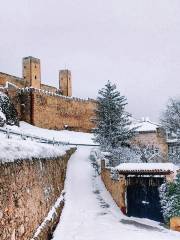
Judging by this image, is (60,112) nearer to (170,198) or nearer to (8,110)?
(8,110)

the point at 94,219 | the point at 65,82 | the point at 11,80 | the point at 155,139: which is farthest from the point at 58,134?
the point at 94,219

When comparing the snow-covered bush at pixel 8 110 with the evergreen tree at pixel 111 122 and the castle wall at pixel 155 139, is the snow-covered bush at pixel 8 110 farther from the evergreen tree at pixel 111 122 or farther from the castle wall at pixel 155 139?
the castle wall at pixel 155 139

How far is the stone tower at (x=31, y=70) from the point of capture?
47500 millimetres

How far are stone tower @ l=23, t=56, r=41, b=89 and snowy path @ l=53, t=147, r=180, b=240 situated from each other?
27669 mm

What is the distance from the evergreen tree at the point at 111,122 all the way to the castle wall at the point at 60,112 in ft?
45.1

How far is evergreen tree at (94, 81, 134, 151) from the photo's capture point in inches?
1117

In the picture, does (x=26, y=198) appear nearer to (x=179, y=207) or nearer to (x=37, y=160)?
(x=37, y=160)

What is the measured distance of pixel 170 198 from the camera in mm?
16172

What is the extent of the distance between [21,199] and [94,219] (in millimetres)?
8014

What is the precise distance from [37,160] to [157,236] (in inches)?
251

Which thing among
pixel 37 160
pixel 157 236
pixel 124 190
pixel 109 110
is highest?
pixel 109 110

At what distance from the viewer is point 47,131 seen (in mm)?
41281

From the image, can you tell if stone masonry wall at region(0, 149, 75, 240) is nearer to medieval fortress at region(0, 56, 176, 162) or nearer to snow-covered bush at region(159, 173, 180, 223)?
snow-covered bush at region(159, 173, 180, 223)

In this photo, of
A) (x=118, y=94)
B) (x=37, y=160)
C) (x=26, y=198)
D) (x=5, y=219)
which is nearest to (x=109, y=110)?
(x=118, y=94)
